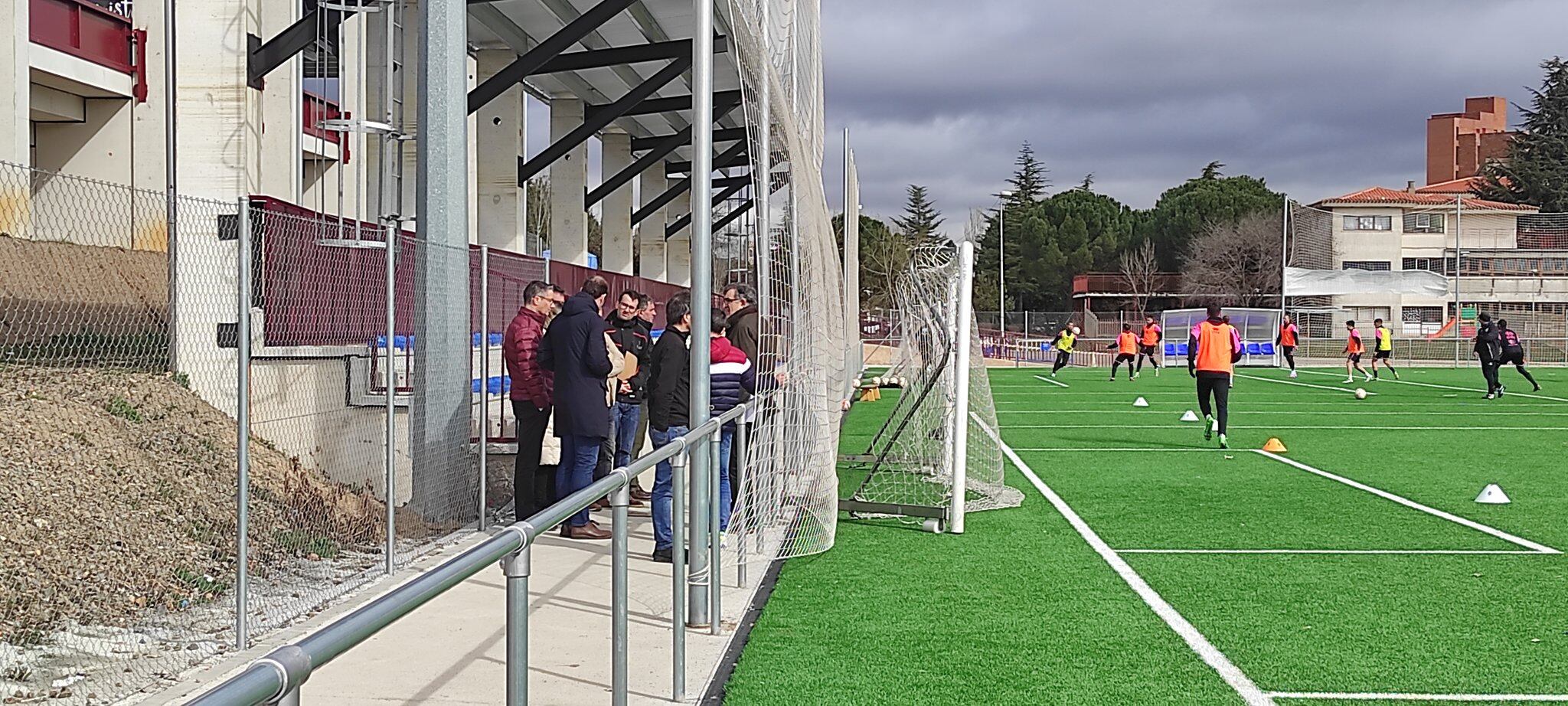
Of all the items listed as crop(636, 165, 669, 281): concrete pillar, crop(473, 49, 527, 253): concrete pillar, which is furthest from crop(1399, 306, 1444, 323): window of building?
crop(473, 49, 527, 253): concrete pillar

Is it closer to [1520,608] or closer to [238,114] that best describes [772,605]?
[1520,608]

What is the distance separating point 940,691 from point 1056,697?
1.54 feet

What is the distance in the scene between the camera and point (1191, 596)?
8.13 meters

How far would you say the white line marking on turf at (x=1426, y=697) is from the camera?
5.84m

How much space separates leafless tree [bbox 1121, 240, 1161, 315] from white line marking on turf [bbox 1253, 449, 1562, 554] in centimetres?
6989

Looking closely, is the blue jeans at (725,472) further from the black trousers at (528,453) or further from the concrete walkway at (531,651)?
the black trousers at (528,453)

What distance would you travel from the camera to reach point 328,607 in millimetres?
7641

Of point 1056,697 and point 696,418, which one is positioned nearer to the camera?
point 1056,697

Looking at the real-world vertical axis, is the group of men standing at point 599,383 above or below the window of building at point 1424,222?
below

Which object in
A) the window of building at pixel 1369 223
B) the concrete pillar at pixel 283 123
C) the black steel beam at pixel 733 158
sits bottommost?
the concrete pillar at pixel 283 123

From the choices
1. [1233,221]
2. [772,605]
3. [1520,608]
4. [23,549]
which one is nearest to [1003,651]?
[772,605]

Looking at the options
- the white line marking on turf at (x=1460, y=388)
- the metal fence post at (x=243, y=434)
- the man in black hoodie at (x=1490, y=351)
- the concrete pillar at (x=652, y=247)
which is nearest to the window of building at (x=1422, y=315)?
the white line marking on turf at (x=1460, y=388)

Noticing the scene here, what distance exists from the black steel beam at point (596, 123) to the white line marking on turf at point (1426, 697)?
15.9 metres

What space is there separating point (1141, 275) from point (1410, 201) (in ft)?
58.2
